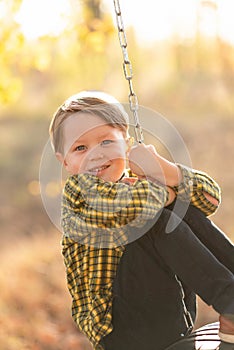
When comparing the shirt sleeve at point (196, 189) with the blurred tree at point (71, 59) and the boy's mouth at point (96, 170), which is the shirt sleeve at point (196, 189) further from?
the blurred tree at point (71, 59)

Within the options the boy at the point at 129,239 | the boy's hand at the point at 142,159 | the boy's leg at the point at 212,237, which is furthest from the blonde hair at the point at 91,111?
the boy's leg at the point at 212,237

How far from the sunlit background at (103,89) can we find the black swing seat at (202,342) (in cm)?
331

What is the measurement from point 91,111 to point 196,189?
0.39 metres

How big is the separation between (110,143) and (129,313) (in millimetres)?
493

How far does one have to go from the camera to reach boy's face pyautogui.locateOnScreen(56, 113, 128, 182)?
75.0 inches

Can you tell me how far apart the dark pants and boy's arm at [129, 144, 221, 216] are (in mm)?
46

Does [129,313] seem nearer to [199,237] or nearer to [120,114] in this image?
[199,237]

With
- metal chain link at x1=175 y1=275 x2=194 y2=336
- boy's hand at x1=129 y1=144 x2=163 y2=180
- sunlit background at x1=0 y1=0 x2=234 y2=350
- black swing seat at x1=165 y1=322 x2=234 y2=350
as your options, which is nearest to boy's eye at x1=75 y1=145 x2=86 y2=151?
boy's hand at x1=129 y1=144 x2=163 y2=180

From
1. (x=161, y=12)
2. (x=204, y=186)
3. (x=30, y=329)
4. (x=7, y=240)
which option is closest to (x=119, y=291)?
(x=204, y=186)

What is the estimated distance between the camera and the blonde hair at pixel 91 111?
1.93 metres

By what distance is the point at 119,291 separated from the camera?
192 cm

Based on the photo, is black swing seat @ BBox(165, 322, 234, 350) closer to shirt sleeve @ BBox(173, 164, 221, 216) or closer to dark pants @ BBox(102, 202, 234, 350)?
dark pants @ BBox(102, 202, 234, 350)

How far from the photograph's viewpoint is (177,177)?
196 centimetres

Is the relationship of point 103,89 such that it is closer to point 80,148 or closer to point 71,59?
point 71,59
